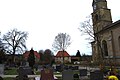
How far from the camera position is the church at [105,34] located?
1706 inches

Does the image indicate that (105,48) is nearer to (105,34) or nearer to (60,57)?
(105,34)

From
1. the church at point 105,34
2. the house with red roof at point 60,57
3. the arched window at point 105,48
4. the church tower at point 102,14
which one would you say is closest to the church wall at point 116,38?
the church at point 105,34

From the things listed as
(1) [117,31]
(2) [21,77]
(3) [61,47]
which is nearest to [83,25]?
(1) [117,31]

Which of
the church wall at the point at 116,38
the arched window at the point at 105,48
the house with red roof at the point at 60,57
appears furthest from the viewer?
the house with red roof at the point at 60,57

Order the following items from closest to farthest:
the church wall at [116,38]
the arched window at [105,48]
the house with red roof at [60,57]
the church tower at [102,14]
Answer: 1. the church wall at [116,38]
2. the arched window at [105,48]
3. the church tower at [102,14]
4. the house with red roof at [60,57]

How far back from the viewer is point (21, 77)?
17.6 metres

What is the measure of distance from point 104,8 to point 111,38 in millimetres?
9418

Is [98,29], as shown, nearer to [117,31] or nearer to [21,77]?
[117,31]

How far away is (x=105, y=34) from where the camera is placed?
4866 cm

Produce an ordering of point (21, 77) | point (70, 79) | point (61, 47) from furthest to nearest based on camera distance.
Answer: point (61, 47) < point (21, 77) < point (70, 79)

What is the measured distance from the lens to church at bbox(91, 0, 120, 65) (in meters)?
43.3

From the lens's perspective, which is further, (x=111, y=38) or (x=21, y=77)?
(x=111, y=38)

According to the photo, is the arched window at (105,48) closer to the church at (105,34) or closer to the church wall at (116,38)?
the church at (105,34)

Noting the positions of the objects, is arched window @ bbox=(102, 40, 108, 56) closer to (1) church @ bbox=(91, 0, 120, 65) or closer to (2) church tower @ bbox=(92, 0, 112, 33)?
(1) church @ bbox=(91, 0, 120, 65)
